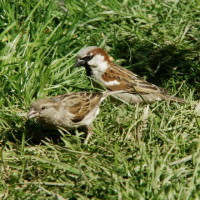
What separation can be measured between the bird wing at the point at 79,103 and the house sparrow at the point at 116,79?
666 millimetres

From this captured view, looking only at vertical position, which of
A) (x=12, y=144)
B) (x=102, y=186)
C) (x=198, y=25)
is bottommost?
(x=12, y=144)

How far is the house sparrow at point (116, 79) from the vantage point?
5.23 meters

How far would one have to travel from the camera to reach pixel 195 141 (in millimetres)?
3789

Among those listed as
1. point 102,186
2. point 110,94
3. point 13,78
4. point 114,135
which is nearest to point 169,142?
point 114,135

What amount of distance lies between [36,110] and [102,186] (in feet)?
3.81

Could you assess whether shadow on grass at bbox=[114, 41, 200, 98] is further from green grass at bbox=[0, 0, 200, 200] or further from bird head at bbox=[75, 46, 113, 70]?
bird head at bbox=[75, 46, 113, 70]

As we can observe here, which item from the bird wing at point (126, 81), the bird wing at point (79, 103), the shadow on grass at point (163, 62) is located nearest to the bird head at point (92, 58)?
the bird wing at point (126, 81)

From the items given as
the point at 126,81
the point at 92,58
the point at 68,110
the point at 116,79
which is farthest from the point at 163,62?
the point at 68,110

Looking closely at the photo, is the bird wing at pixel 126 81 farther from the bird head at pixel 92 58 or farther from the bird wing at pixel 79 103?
the bird wing at pixel 79 103

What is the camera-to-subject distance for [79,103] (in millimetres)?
4500

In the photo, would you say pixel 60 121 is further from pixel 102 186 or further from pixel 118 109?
pixel 102 186

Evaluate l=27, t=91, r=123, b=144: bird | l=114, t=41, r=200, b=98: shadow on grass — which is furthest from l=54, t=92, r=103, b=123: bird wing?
l=114, t=41, r=200, b=98: shadow on grass

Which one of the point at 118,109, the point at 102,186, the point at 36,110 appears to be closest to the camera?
the point at 102,186

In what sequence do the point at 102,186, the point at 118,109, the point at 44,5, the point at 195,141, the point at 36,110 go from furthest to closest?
the point at 44,5, the point at 118,109, the point at 36,110, the point at 195,141, the point at 102,186
